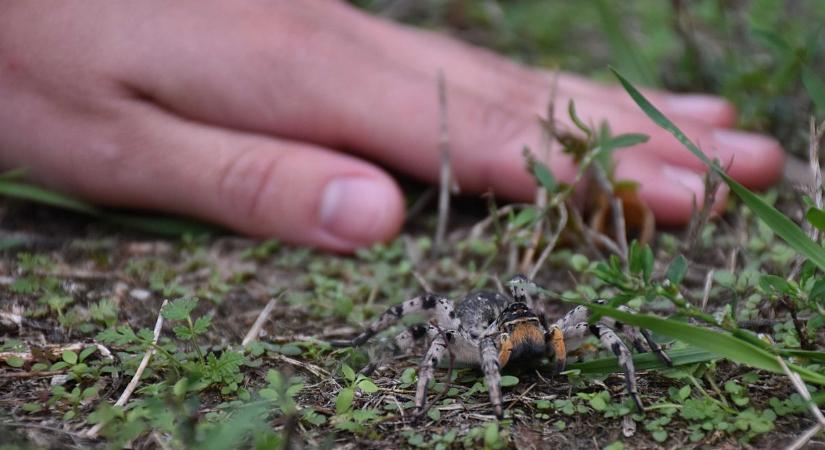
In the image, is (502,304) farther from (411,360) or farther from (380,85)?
(380,85)

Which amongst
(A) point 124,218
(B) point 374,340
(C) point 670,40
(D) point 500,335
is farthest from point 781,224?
(C) point 670,40

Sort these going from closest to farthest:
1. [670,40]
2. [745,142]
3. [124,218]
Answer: [124,218]
[745,142]
[670,40]

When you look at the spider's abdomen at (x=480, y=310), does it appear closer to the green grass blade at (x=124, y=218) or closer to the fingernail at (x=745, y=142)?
the green grass blade at (x=124, y=218)

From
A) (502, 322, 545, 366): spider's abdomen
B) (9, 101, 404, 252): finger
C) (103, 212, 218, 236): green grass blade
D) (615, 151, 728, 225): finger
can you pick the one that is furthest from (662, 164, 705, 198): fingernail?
(103, 212, 218, 236): green grass blade

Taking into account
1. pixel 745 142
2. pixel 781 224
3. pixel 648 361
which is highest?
pixel 781 224

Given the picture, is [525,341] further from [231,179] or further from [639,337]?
[231,179]

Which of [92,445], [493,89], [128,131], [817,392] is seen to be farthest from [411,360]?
[493,89]

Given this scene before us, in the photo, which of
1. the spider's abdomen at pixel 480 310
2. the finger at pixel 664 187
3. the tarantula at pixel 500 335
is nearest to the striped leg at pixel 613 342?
the tarantula at pixel 500 335
